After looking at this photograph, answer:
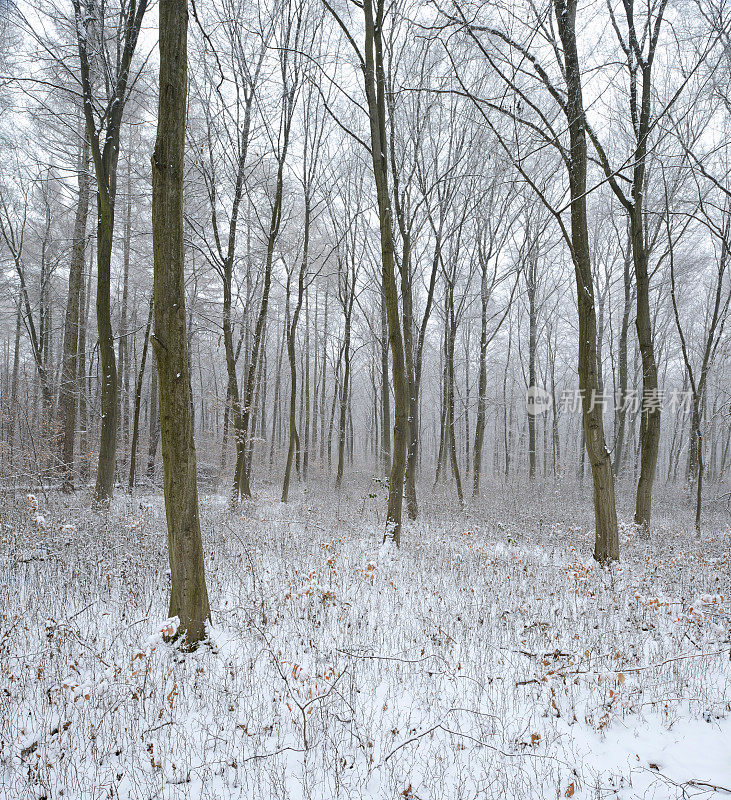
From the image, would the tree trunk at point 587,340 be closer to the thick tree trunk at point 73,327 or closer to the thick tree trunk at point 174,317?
the thick tree trunk at point 174,317

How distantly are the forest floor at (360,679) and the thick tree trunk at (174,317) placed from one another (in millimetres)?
491

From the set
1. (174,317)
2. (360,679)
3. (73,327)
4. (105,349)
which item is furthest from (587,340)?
(73,327)

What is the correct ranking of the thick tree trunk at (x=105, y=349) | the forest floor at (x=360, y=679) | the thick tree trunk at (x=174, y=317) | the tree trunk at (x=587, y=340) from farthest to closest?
the thick tree trunk at (x=105, y=349) → the tree trunk at (x=587, y=340) → the thick tree trunk at (x=174, y=317) → the forest floor at (x=360, y=679)

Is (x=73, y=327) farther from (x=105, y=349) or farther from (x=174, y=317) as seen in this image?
(x=174, y=317)

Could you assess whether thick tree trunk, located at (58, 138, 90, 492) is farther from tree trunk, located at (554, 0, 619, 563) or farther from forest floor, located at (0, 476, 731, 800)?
tree trunk, located at (554, 0, 619, 563)

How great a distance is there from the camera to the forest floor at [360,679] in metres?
2.27

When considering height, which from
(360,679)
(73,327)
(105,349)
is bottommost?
(360,679)

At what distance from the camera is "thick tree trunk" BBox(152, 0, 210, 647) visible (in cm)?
319

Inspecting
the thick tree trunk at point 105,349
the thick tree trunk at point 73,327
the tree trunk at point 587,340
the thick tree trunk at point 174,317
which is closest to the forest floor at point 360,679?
the thick tree trunk at point 174,317

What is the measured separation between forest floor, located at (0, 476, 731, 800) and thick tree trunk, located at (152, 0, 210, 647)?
49 cm

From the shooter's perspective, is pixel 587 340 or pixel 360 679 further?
pixel 587 340

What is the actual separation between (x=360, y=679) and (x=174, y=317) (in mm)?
3119

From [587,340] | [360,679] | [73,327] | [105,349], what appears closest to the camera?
[360,679]

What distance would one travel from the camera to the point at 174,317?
127 inches
